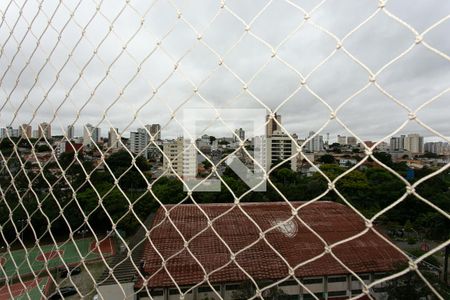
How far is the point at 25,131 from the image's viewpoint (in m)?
1.00

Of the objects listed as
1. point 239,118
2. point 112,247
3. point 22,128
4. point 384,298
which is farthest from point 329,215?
point 112,247

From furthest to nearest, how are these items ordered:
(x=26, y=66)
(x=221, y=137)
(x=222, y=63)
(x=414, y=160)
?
(x=414, y=160), (x=221, y=137), (x=26, y=66), (x=222, y=63)

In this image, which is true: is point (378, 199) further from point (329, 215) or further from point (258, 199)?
point (329, 215)

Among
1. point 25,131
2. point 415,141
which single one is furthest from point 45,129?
point 415,141

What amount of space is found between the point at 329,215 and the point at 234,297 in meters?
2.38

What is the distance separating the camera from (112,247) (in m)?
7.92

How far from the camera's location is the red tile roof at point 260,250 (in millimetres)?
3518

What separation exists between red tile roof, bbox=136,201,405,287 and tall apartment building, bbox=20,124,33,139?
2206 mm

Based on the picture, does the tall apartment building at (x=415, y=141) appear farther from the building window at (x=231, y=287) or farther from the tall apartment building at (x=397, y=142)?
the building window at (x=231, y=287)

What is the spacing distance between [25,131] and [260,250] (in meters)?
3.88

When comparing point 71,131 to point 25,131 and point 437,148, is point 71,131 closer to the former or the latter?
point 25,131

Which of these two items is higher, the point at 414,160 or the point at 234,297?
the point at 414,160

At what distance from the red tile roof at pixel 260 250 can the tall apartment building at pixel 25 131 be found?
2206mm

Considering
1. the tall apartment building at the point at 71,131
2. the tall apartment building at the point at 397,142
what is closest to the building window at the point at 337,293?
the tall apartment building at the point at 397,142
